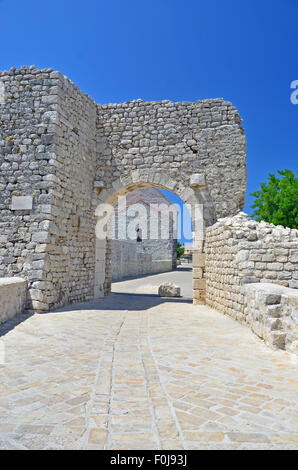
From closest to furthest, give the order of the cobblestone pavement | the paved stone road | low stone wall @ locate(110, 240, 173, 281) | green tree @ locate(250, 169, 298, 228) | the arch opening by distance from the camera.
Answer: the cobblestone pavement, the arch opening, the paved stone road, green tree @ locate(250, 169, 298, 228), low stone wall @ locate(110, 240, 173, 281)

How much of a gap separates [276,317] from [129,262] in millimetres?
15736

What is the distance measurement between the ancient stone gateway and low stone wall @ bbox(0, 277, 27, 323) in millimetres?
271

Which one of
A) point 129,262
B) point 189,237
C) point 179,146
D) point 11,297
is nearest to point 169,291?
point 189,237

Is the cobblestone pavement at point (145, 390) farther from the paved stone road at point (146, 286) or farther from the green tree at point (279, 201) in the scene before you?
the green tree at point (279, 201)

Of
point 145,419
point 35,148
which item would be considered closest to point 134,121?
point 35,148

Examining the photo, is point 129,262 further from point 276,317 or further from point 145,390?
point 145,390

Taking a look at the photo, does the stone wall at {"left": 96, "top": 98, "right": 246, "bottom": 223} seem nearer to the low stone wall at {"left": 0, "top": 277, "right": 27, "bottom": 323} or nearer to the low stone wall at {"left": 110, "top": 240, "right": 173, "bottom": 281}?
the low stone wall at {"left": 0, "top": 277, "right": 27, "bottom": 323}

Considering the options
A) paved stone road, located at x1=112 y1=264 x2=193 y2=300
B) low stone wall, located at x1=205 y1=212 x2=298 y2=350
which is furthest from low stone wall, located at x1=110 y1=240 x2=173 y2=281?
low stone wall, located at x1=205 y1=212 x2=298 y2=350

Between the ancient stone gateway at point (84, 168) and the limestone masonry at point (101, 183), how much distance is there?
0.03 m

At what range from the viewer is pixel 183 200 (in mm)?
9117

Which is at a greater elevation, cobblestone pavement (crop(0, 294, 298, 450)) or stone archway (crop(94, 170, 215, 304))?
stone archway (crop(94, 170, 215, 304))

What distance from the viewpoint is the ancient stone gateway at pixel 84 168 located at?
276 inches

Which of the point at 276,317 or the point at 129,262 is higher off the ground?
the point at 129,262

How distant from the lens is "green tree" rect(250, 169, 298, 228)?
1475 centimetres
